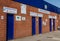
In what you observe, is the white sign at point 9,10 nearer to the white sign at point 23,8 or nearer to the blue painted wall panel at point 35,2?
the white sign at point 23,8

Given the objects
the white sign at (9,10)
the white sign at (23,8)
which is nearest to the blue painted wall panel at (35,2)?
the white sign at (23,8)

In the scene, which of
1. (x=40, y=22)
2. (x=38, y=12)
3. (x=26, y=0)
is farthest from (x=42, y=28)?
(x=26, y=0)

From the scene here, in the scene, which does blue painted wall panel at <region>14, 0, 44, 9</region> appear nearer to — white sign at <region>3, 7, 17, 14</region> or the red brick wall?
the red brick wall

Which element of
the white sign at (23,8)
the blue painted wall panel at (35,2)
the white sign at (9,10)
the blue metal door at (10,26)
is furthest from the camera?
the blue painted wall panel at (35,2)

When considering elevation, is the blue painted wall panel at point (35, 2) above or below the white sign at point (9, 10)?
above

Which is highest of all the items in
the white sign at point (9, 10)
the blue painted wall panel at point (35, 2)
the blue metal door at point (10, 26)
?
the blue painted wall panel at point (35, 2)

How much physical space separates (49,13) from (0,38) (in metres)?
15.5

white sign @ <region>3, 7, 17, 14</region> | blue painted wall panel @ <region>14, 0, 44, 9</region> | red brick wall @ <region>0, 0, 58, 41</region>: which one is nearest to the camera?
red brick wall @ <region>0, 0, 58, 41</region>

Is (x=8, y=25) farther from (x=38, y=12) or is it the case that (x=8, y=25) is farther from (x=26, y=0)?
(x=38, y=12)

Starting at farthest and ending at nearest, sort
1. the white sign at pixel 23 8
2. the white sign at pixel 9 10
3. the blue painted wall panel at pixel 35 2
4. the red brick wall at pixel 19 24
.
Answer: the blue painted wall panel at pixel 35 2 < the white sign at pixel 23 8 < the white sign at pixel 9 10 < the red brick wall at pixel 19 24

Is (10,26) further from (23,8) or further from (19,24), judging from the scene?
(23,8)

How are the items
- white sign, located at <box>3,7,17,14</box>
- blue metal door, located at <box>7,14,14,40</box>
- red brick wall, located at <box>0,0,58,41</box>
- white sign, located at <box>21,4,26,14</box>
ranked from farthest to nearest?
white sign, located at <box>21,4,26,14</box> < blue metal door, located at <box>7,14,14,40</box> < white sign, located at <box>3,7,17,14</box> < red brick wall, located at <box>0,0,58,41</box>

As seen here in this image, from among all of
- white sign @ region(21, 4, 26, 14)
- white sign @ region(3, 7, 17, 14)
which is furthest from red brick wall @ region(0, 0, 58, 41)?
white sign @ region(21, 4, 26, 14)

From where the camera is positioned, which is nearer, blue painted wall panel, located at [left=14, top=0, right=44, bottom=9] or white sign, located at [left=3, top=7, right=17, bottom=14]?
white sign, located at [left=3, top=7, right=17, bottom=14]
